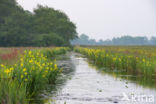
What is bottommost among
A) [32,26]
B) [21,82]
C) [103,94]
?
[103,94]

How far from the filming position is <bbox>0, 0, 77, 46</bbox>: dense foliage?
214 feet

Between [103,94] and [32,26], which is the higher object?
[32,26]

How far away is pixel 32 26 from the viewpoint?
3142 inches

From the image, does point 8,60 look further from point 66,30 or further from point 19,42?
point 66,30

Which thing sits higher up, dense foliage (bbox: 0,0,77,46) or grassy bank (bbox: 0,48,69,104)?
dense foliage (bbox: 0,0,77,46)

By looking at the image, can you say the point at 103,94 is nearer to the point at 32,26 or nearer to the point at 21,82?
the point at 21,82

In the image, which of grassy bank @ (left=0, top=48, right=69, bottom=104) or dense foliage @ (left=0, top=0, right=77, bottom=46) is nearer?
grassy bank @ (left=0, top=48, right=69, bottom=104)

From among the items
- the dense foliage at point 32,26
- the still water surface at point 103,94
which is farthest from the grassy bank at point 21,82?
the dense foliage at point 32,26

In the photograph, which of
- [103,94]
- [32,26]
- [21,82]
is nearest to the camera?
[21,82]

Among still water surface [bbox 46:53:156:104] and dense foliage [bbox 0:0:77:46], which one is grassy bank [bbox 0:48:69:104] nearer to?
still water surface [bbox 46:53:156:104]

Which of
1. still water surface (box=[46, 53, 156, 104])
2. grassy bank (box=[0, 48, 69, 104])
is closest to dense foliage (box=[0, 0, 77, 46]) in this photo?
still water surface (box=[46, 53, 156, 104])

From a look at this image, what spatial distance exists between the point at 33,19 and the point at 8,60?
68644mm

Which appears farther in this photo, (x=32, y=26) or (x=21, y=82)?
(x=32, y=26)

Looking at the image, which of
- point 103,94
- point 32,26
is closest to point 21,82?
point 103,94
